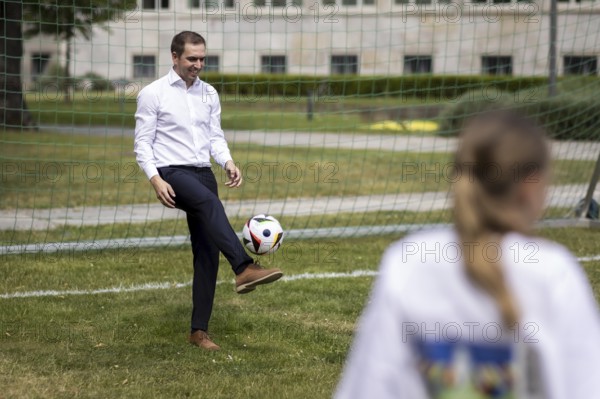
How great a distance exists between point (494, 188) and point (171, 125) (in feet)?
13.1

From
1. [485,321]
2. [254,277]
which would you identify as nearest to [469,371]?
[485,321]

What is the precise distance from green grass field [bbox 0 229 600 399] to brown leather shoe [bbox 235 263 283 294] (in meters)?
0.40

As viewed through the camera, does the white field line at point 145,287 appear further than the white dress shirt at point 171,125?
Yes

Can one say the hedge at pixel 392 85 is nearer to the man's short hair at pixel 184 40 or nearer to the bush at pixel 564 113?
the bush at pixel 564 113

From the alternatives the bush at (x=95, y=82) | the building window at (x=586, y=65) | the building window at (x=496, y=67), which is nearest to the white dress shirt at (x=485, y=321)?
the bush at (x=95, y=82)

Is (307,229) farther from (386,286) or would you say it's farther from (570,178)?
(386,286)

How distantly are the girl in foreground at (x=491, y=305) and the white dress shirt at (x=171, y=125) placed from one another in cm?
377

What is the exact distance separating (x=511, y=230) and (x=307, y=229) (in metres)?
7.58

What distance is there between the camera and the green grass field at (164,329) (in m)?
5.03

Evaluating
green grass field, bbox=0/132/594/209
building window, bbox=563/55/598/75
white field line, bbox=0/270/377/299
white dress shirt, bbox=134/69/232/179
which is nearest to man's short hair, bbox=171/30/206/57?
white dress shirt, bbox=134/69/232/179

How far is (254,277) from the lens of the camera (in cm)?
554

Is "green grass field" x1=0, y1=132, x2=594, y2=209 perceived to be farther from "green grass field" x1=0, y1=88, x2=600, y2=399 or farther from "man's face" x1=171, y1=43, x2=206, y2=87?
"man's face" x1=171, y1=43, x2=206, y2=87

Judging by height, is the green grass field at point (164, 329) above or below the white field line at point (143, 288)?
above

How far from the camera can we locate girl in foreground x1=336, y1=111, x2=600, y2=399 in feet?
6.55
